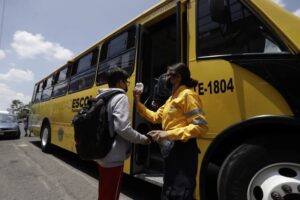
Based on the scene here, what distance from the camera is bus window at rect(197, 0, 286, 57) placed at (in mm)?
2660

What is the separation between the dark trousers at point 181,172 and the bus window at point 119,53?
252 cm

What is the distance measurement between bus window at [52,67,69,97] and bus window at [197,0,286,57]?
18.7 feet

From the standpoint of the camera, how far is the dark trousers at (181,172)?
7.50ft

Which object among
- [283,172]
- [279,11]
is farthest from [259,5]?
[283,172]

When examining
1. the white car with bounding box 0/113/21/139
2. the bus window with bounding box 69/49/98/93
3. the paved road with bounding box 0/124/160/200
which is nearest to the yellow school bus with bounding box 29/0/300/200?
the paved road with bounding box 0/124/160/200

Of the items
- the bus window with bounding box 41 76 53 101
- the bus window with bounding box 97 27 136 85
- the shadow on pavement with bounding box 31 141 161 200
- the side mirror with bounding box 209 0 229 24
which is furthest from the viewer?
the bus window with bounding box 41 76 53 101

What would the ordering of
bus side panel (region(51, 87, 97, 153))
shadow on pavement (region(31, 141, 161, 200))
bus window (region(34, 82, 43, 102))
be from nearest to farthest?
shadow on pavement (region(31, 141, 161, 200))
bus side panel (region(51, 87, 97, 153))
bus window (region(34, 82, 43, 102))

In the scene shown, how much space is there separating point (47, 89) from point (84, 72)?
Answer: 4307 millimetres

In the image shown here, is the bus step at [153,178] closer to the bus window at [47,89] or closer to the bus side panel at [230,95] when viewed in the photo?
Answer: the bus side panel at [230,95]

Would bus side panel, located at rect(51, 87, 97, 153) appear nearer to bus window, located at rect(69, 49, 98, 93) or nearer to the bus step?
bus window, located at rect(69, 49, 98, 93)

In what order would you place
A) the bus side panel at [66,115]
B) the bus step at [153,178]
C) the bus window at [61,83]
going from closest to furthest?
the bus step at [153,178]
the bus side panel at [66,115]
the bus window at [61,83]

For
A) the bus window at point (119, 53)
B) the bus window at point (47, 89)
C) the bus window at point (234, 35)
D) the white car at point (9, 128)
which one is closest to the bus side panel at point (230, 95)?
the bus window at point (234, 35)

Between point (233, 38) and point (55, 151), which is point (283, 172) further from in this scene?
point (55, 151)

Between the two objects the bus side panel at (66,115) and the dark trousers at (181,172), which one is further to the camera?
the bus side panel at (66,115)
